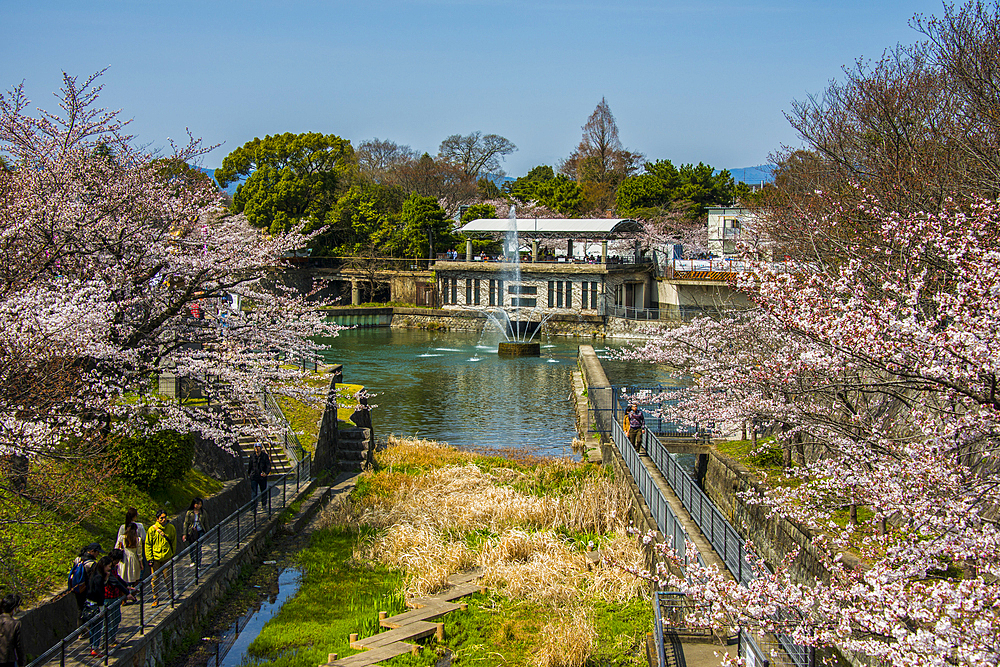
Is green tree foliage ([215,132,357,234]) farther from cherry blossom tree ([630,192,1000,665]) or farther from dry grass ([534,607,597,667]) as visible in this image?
cherry blossom tree ([630,192,1000,665])

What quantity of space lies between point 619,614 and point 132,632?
764 cm

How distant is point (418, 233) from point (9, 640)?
67602mm

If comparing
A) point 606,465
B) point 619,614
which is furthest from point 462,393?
point 619,614

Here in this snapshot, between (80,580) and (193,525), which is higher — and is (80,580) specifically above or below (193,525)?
above

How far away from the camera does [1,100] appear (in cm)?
1486

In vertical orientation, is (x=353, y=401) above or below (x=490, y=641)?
above

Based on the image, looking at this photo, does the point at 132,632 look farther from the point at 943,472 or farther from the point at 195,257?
the point at 943,472

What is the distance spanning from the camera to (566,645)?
11695 mm

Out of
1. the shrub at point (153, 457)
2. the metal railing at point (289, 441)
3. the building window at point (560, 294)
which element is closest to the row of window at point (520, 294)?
the building window at point (560, 294)

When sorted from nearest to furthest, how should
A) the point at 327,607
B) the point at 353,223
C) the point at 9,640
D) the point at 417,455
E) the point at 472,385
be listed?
the point at 9,640
the point at 327,607
the point at 417,455
the point at 472,385
the point at 353,223

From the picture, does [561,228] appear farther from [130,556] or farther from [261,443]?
[130,556]

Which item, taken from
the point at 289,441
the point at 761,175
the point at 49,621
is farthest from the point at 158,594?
the point at 761,175

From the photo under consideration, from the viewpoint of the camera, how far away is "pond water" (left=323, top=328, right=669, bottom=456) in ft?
102

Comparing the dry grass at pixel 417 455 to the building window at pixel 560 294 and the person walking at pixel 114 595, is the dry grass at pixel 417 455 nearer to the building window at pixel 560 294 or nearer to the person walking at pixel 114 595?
the person walking at pixel 114 595
